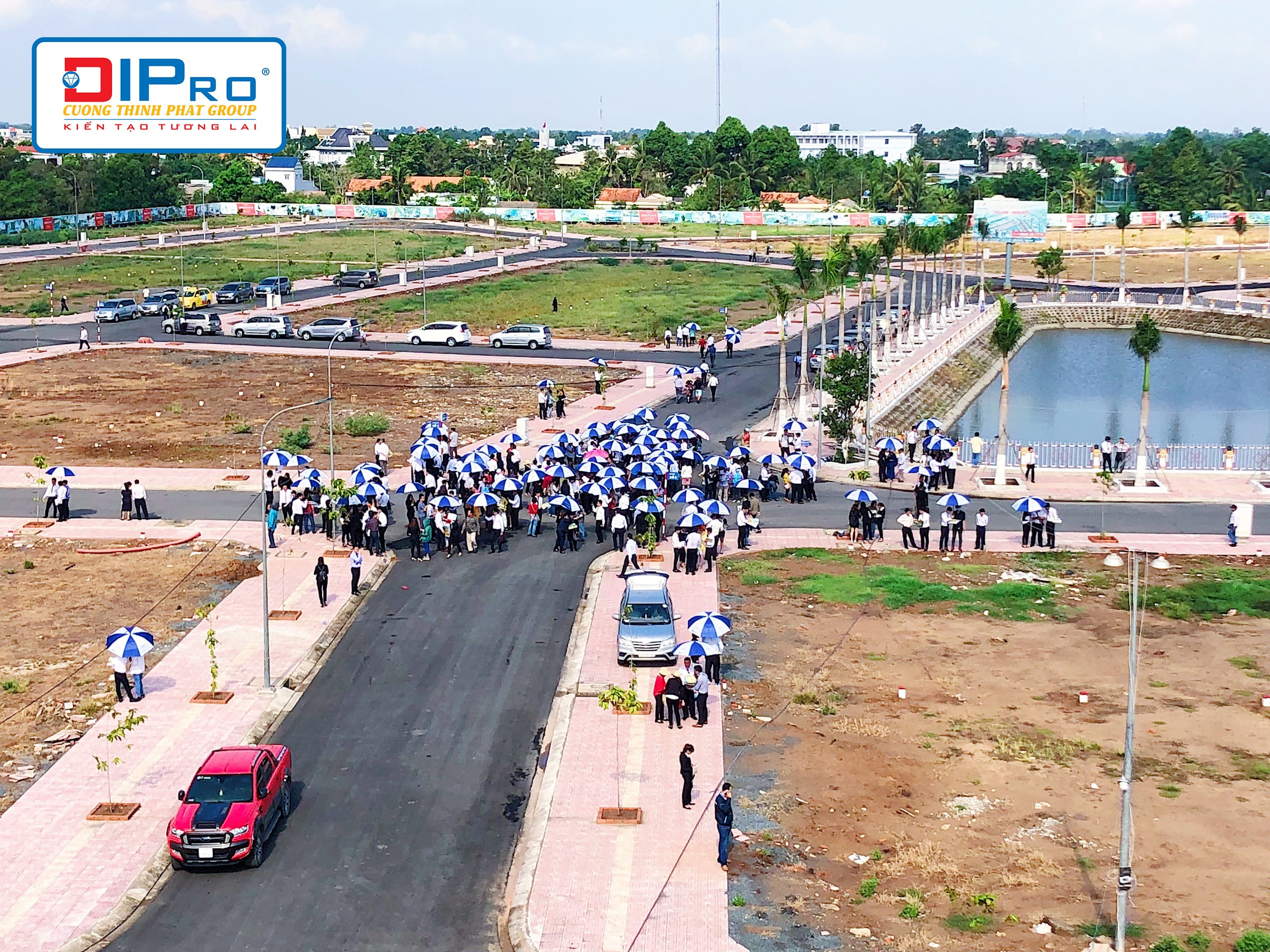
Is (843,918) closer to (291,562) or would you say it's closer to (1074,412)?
(291,562)

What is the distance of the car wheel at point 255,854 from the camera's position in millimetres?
23078

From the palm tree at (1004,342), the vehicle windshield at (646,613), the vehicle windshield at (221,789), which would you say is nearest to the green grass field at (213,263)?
the palm tree at (1004,342)

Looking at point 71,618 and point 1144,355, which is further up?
point 1144,355

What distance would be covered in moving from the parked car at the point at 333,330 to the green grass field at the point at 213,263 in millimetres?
19782

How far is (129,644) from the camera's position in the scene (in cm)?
2972

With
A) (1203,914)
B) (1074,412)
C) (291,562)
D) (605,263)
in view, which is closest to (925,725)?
(1203,914)

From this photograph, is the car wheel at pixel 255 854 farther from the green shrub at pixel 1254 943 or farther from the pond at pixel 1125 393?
the pond at pixel 1125 393

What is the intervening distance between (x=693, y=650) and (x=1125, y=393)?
5675 cm

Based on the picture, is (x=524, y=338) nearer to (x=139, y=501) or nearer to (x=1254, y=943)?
(x=139, y=501)

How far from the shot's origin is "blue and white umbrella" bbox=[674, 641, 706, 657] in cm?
2952

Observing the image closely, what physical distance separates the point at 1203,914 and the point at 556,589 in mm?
19874

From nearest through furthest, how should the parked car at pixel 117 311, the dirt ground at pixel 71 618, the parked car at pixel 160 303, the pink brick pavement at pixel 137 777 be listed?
1. the pink brick pavement at pixel 137 777
2. the dirt ground at pixel 71 618
3. the parked car at pixel 117 311
4. the parked car at pixel 160 303

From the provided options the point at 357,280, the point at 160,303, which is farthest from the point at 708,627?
the point at 357,280

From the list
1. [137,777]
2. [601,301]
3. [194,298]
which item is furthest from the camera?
[601,301]
